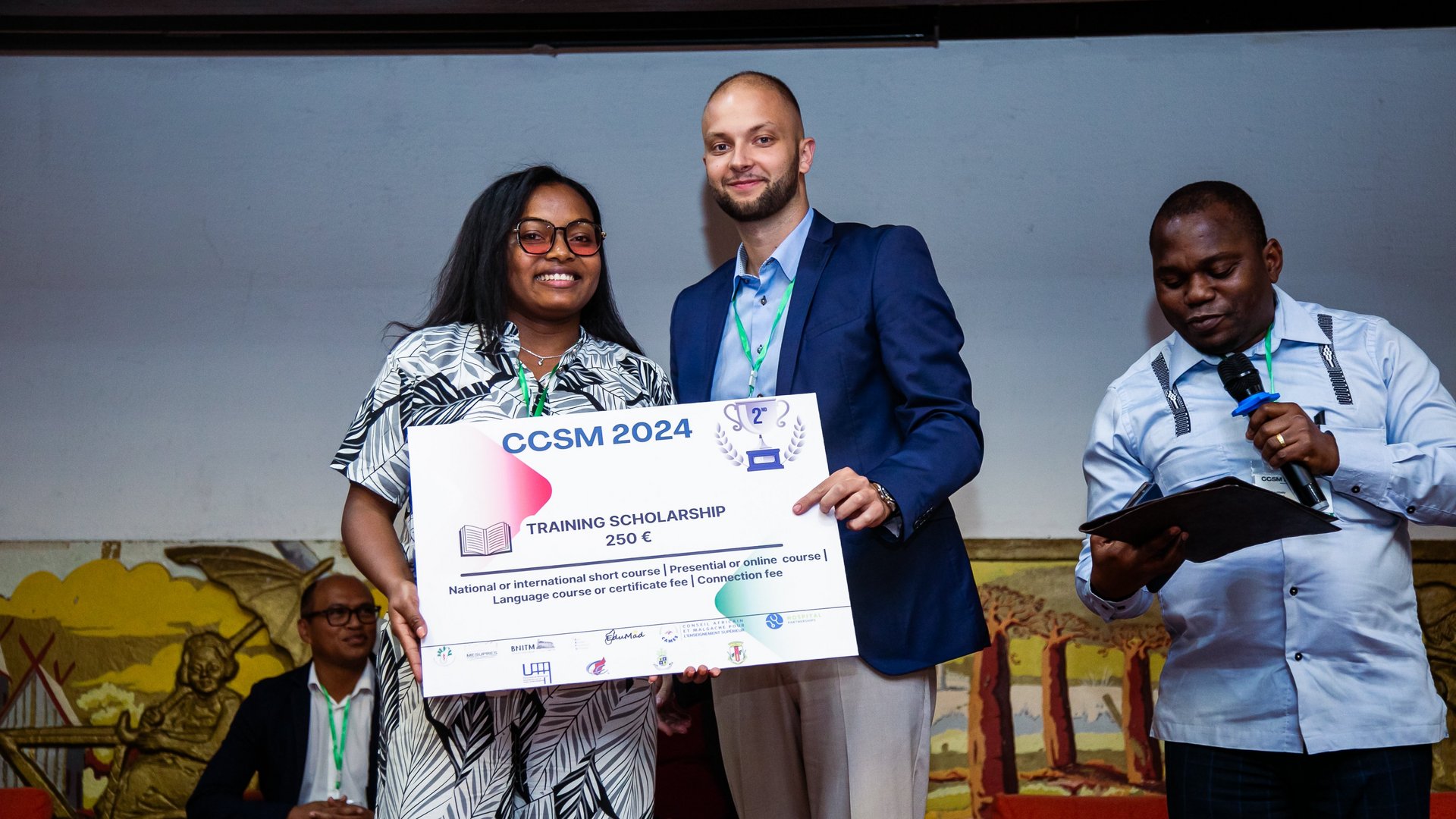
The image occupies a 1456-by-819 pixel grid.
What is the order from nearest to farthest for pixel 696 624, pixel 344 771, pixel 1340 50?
1. pixel 696 624
2. pixel 344 771
3. pixel 1340 50

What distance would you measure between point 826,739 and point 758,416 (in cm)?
65

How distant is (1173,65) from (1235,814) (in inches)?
111

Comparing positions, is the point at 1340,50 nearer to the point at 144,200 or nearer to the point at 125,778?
the point at 144,200

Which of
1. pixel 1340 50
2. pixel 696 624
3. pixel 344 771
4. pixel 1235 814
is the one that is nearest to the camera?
pixel 696 624

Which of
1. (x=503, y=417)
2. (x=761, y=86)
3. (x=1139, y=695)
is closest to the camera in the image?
(x=503, y=417)

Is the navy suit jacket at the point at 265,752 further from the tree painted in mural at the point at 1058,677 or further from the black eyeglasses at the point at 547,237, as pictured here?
the tree painted in mural at the point at 1058,677

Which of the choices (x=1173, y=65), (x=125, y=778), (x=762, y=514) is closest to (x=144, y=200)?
(x=125, y=778)

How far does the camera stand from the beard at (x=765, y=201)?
2471mm

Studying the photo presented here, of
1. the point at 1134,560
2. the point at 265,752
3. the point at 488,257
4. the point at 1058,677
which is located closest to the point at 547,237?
the point at 488,257

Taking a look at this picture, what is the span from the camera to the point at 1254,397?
2.32 metres

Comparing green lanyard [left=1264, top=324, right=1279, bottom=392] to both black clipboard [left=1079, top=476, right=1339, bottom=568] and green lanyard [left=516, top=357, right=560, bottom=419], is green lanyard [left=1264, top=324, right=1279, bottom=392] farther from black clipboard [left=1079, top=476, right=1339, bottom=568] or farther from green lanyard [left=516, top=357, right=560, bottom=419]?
green lanyard [left=516, top=357, right=560, bottom=419]

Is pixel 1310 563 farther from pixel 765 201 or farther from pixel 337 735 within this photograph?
pixel 337 735

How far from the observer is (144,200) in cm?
438

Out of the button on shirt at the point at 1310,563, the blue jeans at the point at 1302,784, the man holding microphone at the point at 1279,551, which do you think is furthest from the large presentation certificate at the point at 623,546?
the blue jeans at the point at 1302,784
